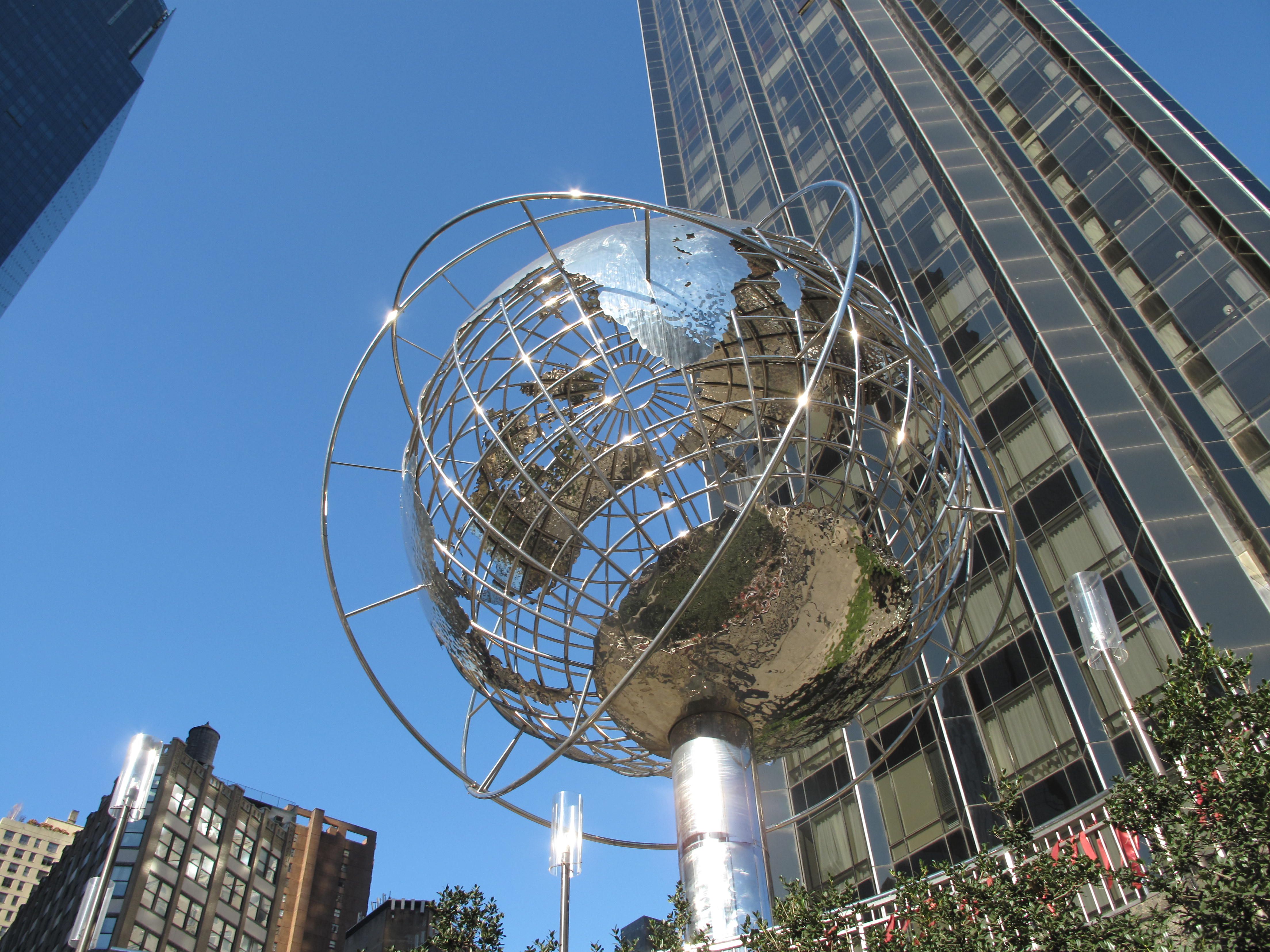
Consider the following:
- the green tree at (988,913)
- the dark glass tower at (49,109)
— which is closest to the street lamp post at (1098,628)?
the green tree at (988,913)

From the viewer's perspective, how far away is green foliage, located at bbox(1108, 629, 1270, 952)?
5.74m

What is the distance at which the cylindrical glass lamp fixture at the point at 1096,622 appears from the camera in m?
8.89

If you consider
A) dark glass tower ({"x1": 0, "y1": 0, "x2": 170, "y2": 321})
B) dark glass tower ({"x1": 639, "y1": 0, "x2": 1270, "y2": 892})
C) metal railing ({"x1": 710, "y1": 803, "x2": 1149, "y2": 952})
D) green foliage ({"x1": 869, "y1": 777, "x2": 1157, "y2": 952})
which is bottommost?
green foliage ({"x1": 869, "y1": 777, "x2": 1157, "y2": 952})

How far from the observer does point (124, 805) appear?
40.7 feet

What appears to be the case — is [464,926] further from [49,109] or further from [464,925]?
[49,109]

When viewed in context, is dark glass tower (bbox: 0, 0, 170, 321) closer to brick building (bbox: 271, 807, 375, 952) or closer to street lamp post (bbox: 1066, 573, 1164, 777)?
brick building (bbox: 271, 807, 375, 952)

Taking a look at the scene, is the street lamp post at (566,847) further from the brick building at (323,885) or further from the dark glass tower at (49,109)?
the dark glass tower at (49,109)

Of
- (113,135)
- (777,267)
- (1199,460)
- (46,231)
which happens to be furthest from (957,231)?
(113,135)

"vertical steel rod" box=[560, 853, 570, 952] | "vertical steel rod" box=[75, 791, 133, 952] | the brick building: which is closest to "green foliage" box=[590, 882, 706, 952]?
"vertical steel rod" box=[560, 853, 570, 952]

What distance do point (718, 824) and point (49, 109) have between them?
106421 millimetres

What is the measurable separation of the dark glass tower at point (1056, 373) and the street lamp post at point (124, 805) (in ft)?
45.9

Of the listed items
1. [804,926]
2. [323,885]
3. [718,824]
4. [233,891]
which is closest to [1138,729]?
[804,926]

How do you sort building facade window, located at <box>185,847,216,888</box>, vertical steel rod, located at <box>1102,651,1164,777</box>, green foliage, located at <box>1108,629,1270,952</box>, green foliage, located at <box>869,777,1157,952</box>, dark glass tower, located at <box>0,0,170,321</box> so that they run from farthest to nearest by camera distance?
dark glass tower, located at <box>0,0,170,321</box>, building facade window, located at <box>185,847,216,888</box>, vertical steel rod, located at <box>1102,651,1164,777</box>, green foliage, located at <box>869,777,1157,952</box>, green foliage, located at <box>1108,629,1270,952</box>

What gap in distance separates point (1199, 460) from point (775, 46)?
3168 centimetres
